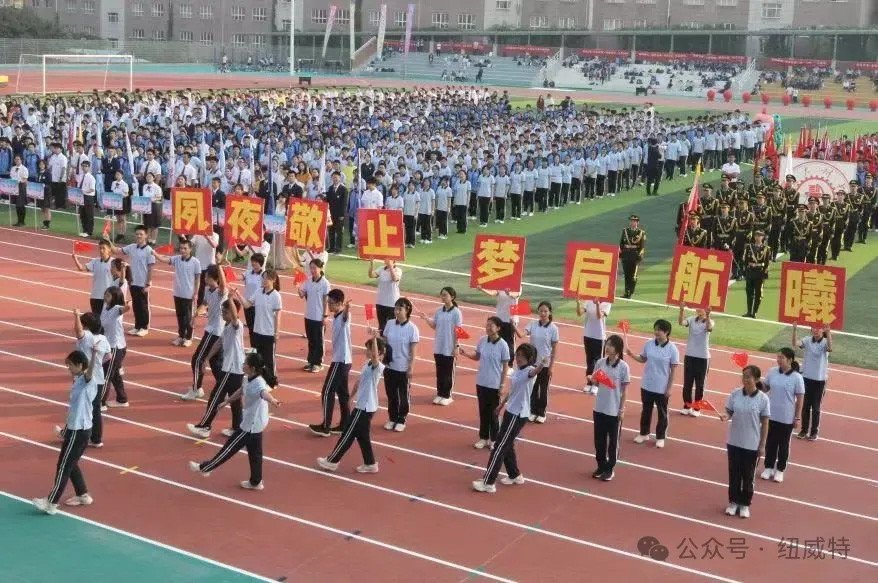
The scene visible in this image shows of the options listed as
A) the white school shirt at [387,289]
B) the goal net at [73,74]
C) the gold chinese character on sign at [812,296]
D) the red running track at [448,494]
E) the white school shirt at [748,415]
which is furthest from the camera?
the goal net at [73,74]

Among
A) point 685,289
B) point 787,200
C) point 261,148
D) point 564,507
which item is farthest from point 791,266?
point 261,148

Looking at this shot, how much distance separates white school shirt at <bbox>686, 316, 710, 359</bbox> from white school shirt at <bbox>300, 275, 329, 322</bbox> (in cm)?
465

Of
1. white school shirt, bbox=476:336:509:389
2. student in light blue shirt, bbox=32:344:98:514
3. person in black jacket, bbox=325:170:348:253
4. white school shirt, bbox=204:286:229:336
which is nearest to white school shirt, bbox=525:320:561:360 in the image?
white school shirt, bbox=476:336:509:389

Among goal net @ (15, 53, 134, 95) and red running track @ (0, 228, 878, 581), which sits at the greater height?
goal net @ (15, 53, 134, 95)

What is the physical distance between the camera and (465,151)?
100 feet

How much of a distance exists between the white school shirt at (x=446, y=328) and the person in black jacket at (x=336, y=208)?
9.90 metres

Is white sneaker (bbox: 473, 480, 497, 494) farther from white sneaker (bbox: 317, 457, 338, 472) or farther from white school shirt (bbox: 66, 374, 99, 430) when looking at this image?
white school shirt (bbox: 66, 374, 99, 430)

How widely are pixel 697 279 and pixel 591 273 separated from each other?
52.9 inches

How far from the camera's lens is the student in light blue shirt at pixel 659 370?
13.4 metres

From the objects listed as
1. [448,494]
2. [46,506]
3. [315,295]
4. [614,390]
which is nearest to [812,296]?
[614,390]

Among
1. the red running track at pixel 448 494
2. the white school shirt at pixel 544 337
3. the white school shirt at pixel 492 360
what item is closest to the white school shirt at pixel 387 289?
the red running track at pixel 448 494

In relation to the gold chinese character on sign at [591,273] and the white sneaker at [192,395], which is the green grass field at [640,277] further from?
the white sneaker at [192,395]

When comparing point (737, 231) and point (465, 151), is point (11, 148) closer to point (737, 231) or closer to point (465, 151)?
point (465, 151)

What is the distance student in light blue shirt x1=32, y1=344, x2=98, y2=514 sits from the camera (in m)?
11.0
